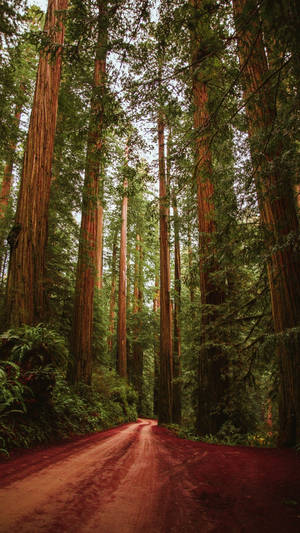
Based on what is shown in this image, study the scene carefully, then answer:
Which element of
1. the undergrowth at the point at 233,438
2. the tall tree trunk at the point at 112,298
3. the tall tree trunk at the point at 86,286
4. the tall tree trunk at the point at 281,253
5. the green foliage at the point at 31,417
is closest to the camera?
the green foliage at the point at 31,417

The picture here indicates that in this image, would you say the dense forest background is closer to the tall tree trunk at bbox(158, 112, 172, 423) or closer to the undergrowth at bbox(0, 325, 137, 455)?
the undergrowth at bbox(0, 325, 137, 455)

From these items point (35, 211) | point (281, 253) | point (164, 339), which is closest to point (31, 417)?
point (35, 211)

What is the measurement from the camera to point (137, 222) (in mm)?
25312

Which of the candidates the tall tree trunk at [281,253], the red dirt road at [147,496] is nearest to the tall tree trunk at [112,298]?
the tall tree trunk at [281,253]

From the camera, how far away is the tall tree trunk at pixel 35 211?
502 cm

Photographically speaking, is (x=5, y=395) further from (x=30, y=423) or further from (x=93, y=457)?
(x=93, y=457)

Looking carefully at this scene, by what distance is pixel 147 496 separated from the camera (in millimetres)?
1742

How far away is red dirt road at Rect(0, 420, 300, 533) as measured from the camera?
1345 mm

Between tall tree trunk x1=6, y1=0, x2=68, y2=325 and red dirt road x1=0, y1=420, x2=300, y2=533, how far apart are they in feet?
9.38

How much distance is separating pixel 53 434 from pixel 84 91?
9.83 m

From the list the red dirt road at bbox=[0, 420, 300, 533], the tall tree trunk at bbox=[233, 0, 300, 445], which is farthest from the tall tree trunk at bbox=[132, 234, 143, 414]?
the red dirt road at bbox=[0, 420, 300, 533]

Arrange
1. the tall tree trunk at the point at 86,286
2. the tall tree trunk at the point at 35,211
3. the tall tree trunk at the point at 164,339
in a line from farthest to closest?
the tall tree trunk at the point at 164,339 < the tall tree trunk at the point at 86,286 < the tall tree trunk at the point at 35,211

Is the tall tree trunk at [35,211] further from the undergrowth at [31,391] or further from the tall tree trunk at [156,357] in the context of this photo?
the tall tree trunk at [156,357]

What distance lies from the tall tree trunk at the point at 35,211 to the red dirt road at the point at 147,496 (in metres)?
2.86
